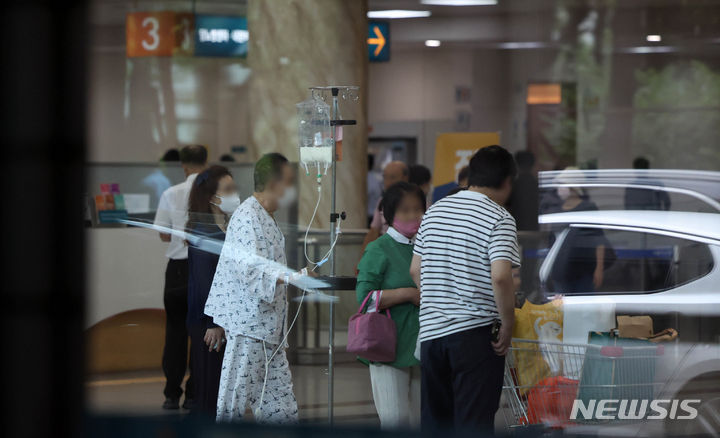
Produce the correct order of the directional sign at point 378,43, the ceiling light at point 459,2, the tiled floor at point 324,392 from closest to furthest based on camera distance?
the tiled floor at point 324,392
the directional sign at point 378,43
the ceiling light at point 459,2

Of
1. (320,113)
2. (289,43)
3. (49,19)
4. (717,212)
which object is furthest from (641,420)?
(289,43)

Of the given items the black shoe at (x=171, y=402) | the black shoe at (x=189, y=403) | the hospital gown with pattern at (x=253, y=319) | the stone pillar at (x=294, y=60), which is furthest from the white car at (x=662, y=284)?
the stone pillar at (x=294, y=60)

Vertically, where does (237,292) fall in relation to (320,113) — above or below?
below

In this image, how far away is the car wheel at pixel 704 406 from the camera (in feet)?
Result: 12.2

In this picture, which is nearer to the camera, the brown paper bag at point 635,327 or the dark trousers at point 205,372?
the brown paper bag at point 635,327

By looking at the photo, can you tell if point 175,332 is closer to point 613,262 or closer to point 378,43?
point 613,262

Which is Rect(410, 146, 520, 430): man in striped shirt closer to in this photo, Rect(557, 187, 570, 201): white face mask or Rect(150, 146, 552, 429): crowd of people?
Rect(150, 146, 552, 429): crowd of people

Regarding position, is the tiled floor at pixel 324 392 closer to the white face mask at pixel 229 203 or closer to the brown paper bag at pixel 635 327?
→ the white face mask at pixel 229 203

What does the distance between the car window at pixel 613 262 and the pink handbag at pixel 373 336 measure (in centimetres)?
107

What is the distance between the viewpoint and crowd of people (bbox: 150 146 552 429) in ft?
11.0

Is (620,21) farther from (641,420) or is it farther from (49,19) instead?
(49,19)

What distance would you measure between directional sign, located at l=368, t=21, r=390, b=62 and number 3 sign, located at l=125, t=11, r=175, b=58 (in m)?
2.66

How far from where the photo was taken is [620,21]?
12.4m

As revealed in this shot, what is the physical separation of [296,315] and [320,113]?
1.02 metres
